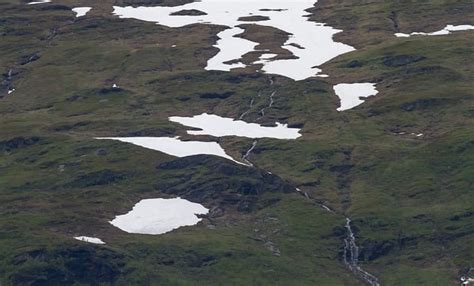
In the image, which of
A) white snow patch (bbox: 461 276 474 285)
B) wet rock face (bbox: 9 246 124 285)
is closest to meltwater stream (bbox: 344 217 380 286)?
white snow patch (bbox: 461 276 474 285)

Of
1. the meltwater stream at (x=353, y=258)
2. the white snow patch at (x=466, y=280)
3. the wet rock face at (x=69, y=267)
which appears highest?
the wet rock face at (x=69, y=267)

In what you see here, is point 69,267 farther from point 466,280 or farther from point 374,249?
point 466,280

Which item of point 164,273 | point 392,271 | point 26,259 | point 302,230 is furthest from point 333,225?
point 26,259

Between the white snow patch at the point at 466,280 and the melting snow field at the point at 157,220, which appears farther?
the melting snow field at the point at 157,220

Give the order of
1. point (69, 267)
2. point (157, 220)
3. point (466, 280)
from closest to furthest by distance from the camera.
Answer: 1. point (466, 280)
2. point (69, 267)
3. point (157, 220)

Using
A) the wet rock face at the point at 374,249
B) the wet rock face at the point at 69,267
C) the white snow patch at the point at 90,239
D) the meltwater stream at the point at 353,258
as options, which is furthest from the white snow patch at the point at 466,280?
the white snow patch at the point at 90,239

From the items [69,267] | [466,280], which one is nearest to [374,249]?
[466,280]

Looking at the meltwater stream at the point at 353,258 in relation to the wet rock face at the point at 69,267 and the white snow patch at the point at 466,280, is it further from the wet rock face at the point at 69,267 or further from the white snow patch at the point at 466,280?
the wet rock face at the point at 69,267

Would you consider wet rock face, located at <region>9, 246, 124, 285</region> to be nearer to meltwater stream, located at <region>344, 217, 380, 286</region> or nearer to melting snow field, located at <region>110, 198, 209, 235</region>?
melting snow field, located at <region>110, 198, 209, 235</region>
